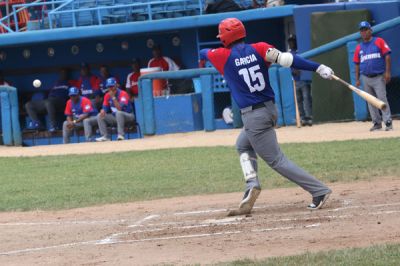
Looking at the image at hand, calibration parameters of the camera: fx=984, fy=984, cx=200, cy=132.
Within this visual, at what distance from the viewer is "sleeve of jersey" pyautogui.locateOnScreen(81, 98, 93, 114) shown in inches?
830

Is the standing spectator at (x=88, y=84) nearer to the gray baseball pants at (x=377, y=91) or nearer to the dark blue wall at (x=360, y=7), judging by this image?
the dark blue wall at (x=360, y=7)

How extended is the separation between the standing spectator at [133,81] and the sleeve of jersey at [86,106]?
145 cm

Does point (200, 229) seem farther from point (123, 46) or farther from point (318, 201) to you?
point (123, 46)

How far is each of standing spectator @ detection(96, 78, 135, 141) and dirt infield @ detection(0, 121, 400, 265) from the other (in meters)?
9.02

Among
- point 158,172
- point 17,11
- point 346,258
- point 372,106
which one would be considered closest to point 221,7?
point 17,11

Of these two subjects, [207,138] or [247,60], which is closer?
[247,60]

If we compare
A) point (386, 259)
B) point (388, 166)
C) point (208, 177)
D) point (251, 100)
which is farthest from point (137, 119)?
point (386, 259)

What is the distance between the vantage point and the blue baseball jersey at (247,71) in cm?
910

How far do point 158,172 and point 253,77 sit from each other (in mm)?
5367

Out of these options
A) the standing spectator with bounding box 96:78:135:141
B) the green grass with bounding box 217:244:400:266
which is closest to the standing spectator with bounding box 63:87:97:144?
the standing spectator with bounding box 96:78:135:141

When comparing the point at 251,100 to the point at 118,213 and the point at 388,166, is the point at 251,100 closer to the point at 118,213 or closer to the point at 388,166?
the point at 118,213

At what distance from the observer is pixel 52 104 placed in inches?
933

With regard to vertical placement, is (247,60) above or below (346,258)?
above

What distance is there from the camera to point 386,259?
6.55 meters
